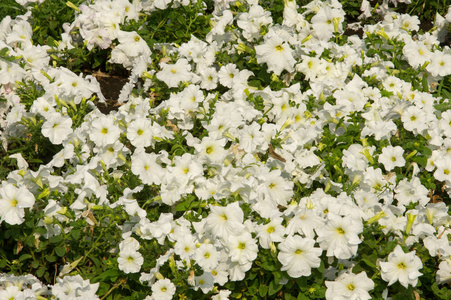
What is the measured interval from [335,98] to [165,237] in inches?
69.7

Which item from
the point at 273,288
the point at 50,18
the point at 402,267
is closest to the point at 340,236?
the point at 402,267

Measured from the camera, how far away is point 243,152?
3641 mm

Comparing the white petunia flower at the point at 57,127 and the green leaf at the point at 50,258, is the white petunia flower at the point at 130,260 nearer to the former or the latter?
the green leaf at the point at 50,258

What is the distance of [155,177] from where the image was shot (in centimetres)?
339

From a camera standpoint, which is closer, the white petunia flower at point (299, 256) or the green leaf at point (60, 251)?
the white petunia flower at point (299, 256)

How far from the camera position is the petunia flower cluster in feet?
9.93

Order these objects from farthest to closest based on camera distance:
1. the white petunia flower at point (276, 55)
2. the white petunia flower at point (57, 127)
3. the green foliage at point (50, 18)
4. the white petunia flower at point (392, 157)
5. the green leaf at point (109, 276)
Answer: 1. the green foliage at point (50, 18)
2. the white petunia flower at point (276, 55)
3. the white petunia flower at point (57, 127)
4. the white petunia flower at point (392, 157)
5. the green leaf at point (109, 276)

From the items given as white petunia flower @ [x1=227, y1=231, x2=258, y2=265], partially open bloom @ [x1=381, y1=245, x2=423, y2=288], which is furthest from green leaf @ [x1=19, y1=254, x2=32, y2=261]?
partially open bloom @ [x1=381, y1=245, x2=423, y2=288]

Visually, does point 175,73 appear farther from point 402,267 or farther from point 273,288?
point 402,267

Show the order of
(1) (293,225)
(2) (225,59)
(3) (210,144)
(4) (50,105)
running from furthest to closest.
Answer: (2) (225,59) → (4) (50,105) → (3) (210,144) → (1) (293,225)

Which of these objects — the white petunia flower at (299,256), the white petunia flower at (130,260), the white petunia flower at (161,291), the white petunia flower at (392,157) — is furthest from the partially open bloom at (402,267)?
the white petunia flower at (130,260)

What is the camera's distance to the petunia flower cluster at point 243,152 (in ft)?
9.93

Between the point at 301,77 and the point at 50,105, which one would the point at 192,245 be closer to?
the point at 50,105

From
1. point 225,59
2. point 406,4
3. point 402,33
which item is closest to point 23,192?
point 225,59
